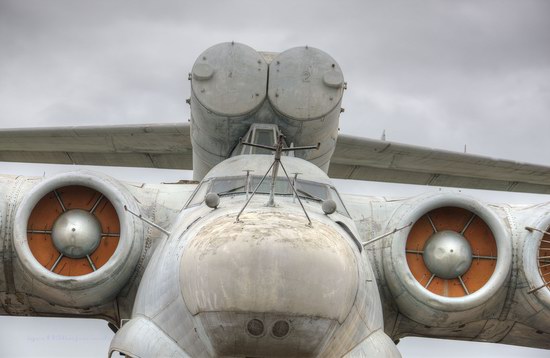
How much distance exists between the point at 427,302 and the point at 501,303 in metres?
1.16

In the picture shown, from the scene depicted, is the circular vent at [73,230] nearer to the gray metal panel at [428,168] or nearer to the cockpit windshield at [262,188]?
the cockpit windshield at [262,188]

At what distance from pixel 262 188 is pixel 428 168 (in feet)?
14.3

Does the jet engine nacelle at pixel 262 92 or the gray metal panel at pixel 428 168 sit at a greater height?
the jet engine nacelle at pixel 262 92

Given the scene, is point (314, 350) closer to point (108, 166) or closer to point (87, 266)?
point (87, 266)

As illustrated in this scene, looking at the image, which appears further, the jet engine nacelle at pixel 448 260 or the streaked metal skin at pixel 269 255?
the jet engine nacelle at pixel 448 260

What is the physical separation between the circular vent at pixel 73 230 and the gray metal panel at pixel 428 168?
378cm

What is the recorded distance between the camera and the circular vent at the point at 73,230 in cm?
854

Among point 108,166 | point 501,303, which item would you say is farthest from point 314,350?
point 108,166

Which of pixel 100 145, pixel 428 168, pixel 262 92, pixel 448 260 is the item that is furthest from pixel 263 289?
pixel 428 168

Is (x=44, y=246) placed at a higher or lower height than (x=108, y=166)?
lower

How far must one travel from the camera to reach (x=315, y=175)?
8.55m

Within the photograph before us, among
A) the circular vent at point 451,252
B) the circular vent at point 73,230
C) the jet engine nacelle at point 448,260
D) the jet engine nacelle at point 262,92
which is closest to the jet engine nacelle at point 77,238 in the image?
the circular vent at point 73,230

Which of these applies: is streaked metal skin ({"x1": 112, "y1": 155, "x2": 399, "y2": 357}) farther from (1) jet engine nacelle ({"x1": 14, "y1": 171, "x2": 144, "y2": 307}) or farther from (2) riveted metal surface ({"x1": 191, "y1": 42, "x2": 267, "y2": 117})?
(2) riveted metal surface ({"x1": 191, "y1": 42, "x2": 267, "y2": 117})

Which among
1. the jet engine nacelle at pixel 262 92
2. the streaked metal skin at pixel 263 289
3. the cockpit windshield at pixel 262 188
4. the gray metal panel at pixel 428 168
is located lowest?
the streaked metal skin at pixel 263 289
